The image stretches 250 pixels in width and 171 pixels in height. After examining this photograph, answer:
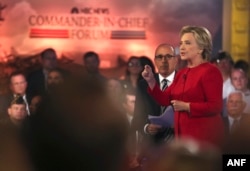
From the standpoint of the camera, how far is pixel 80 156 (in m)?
2.18

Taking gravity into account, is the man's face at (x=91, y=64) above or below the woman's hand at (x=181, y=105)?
above

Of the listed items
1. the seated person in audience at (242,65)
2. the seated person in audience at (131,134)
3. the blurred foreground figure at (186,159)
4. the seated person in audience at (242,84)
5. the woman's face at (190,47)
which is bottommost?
the seated person in audience at (131,134)

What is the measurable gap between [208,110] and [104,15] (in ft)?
2.43

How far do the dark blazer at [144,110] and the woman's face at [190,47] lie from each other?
10.7 inches

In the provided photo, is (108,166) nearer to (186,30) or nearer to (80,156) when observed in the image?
(80,156)

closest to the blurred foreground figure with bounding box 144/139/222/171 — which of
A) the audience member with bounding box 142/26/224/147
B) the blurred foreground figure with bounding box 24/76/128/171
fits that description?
the blurred foreground figure with bounding box 24/76/128/171

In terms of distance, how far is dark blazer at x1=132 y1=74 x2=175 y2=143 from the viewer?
3.11 m

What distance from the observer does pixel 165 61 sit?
310 cm

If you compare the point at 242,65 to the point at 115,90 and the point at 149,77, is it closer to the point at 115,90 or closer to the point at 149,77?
the point at 149,77

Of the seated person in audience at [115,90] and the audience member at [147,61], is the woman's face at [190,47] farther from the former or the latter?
the seated person in audience at [115,90]

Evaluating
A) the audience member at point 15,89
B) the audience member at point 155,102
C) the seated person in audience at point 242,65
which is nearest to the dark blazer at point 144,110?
the audience member at point 155,102

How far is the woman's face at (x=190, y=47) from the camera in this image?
10.1ft

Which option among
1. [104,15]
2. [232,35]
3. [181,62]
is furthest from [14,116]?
[232,35]

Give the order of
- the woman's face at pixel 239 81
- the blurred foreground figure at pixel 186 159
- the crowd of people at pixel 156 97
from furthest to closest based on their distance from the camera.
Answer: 1. the woman's face at pixel 239 81
2. the crowd of people at pixel 156 97
3. the blurred foreground figure at pixel 186 159
